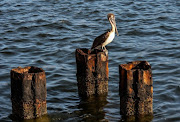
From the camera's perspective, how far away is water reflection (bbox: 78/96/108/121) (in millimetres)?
9531

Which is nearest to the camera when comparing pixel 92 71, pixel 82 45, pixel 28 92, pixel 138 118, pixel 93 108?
pixel 28 92

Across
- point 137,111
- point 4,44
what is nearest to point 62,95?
point 137,111

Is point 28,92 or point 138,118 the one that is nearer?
point 28,92

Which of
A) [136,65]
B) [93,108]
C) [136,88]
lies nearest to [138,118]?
[136,88]

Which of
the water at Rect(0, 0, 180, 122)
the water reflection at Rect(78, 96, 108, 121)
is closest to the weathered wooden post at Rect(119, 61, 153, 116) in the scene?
the water at Rect(0, 0, 180, 122)

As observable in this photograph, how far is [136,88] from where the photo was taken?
8.44 m

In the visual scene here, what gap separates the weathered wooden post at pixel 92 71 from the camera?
30.9ft

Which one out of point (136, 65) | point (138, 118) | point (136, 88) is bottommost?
point (138, 118)

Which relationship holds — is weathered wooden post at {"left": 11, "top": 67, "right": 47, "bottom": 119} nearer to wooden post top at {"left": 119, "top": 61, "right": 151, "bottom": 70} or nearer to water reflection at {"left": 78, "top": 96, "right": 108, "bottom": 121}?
water reflection at {"left": 78, "top": 96, "right": 108, "bottom": 121}

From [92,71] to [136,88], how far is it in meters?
1.48

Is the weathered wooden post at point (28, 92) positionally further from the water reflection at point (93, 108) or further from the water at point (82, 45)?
the water reflection at point (93, 108)

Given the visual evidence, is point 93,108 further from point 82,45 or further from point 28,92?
point 82,45

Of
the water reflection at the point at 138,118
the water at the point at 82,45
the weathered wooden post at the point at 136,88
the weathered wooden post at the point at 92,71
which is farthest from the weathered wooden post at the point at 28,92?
the water reflection at the point at 138,118

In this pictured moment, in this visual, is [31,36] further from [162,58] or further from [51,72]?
[162,58]
